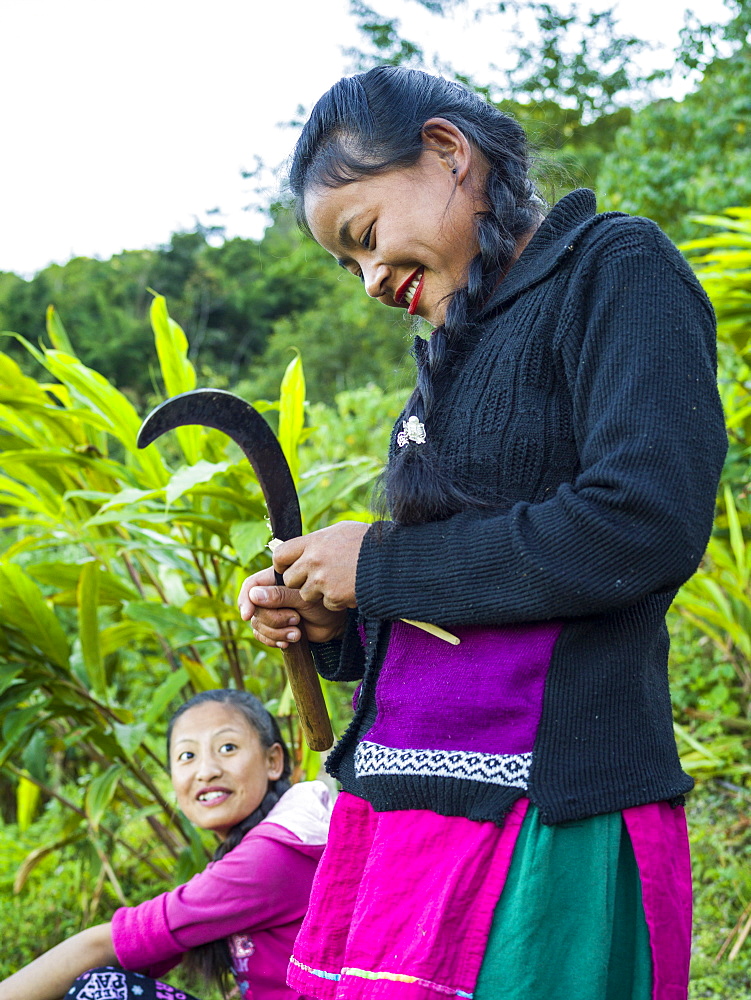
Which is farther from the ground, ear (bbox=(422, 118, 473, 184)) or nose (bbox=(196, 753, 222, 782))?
ear (bbox=(422, 118, 473, 184))

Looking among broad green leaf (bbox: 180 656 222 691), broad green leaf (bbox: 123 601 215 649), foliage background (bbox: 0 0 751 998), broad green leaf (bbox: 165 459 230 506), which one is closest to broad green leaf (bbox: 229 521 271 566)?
foliage background (bbox: 0 0 751 998)

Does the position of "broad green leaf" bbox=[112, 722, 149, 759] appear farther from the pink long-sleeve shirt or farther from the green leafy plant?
the pink long-sleeve shirt

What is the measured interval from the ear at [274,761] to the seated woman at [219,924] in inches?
4.5

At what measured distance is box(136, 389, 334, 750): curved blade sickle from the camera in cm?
122

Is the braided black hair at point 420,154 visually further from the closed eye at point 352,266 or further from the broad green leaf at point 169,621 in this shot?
the broad green leaf at point 169,621

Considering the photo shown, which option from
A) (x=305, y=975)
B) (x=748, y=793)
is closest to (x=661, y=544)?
(x=305, y=975)

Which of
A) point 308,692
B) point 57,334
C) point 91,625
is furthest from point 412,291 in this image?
point 57,334

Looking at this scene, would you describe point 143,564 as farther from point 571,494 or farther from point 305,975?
point 571,494

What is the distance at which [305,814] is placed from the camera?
6.18 ft

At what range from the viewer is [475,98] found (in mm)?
1235

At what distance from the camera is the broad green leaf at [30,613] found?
2.22 meters

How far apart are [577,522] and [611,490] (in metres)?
0.04

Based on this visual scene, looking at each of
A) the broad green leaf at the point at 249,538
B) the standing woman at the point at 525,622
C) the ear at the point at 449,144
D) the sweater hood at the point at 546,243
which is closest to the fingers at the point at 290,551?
the standing woman at the point at 525,622

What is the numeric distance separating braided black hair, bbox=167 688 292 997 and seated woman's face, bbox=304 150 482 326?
→ 120 cm
